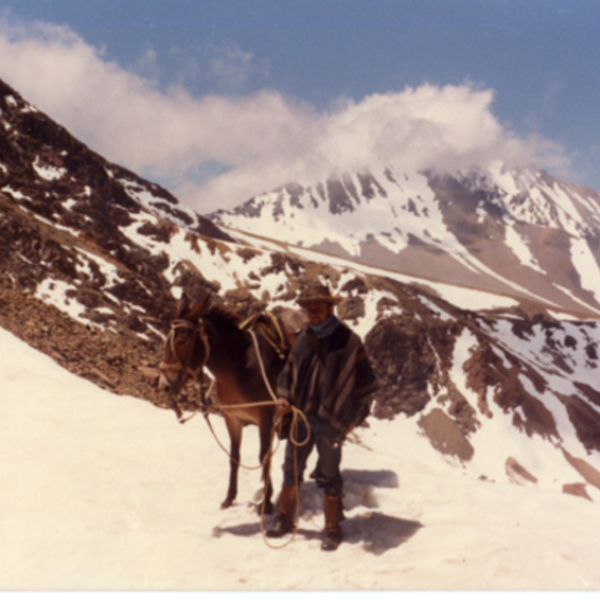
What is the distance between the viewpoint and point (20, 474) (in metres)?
7.31

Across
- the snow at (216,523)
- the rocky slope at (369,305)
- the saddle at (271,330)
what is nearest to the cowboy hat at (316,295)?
the saddle at (271,330)

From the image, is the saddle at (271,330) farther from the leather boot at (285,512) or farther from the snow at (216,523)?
the snow at (216,523)

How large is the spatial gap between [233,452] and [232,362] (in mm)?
1324

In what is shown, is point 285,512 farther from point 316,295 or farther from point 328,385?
point 316,295

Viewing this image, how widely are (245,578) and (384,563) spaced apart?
151 centimetres

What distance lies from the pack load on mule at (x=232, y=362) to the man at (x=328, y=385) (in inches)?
17.6

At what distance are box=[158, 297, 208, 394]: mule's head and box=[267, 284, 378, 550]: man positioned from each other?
1.03 metres

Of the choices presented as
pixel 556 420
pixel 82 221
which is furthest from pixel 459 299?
pixel 82 221

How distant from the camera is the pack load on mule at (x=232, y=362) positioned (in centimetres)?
598

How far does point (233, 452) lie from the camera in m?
7.00

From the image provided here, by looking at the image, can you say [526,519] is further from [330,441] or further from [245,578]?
[245,578]

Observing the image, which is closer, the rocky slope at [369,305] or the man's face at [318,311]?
the man's face at [318,311]

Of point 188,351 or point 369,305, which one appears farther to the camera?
point 369,305

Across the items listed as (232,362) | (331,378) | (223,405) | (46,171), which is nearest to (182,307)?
(232,362)
